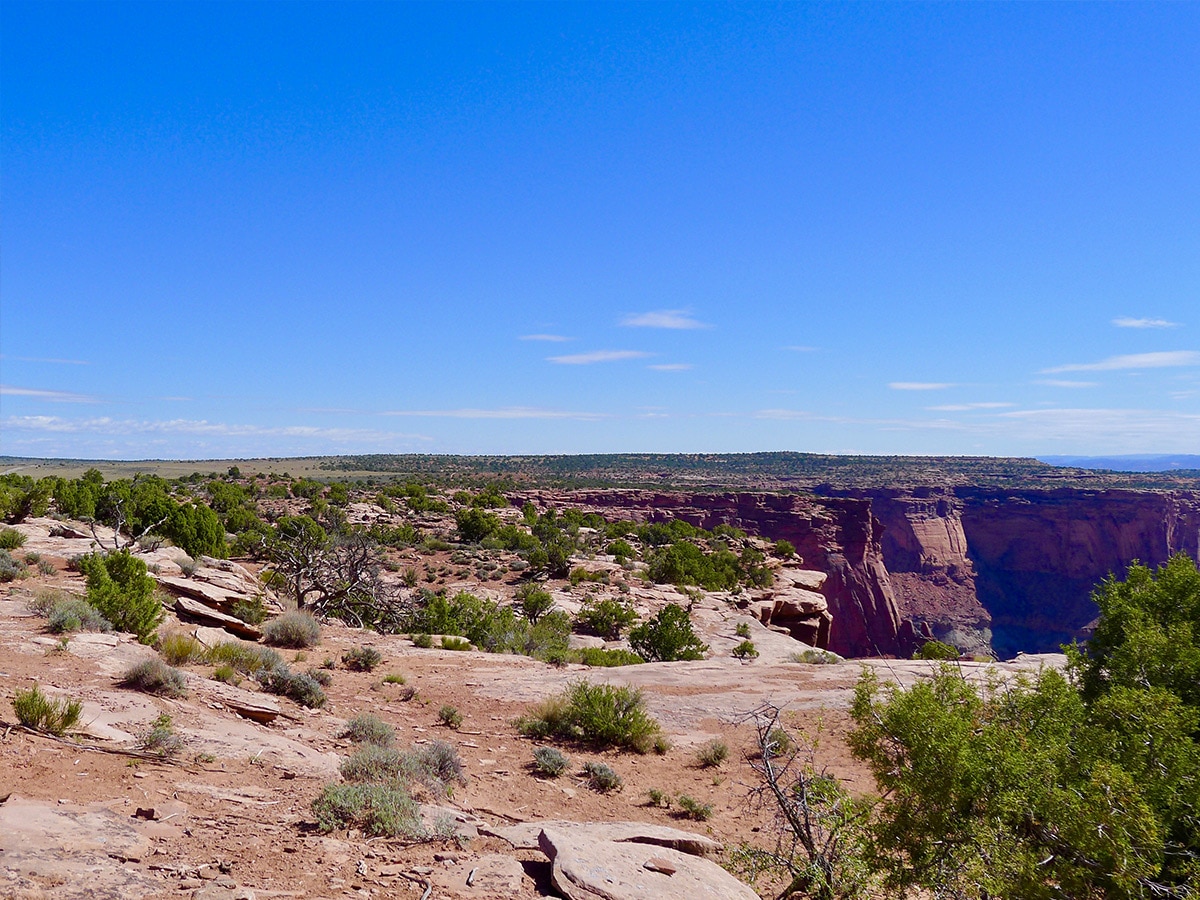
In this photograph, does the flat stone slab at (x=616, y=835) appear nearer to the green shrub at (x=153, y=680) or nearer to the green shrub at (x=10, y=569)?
the green shrub at (x=153, y=680)

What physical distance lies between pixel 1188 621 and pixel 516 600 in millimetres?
17811

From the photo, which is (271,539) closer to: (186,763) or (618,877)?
(186,763)

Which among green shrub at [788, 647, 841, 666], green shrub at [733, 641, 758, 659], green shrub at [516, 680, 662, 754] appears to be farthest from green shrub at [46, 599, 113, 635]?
green shrub at [788, 647, 841, 666]

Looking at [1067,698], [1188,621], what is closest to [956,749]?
[1067,698]

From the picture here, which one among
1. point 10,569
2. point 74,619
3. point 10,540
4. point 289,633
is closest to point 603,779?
point 289,633

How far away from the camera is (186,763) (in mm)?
6723

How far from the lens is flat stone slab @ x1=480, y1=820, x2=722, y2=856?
619 centimetres

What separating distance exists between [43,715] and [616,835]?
562 centimetres

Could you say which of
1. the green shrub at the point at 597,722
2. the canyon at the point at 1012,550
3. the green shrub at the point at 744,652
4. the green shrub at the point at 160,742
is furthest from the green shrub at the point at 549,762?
the canyon at the point at 1012,550

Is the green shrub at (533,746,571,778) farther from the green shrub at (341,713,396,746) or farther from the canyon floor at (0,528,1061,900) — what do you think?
the green shrub at (341,713,396,746)

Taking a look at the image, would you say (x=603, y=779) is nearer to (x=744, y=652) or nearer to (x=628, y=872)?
(x=628, y=872)

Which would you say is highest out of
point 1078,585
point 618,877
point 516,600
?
point 618,877

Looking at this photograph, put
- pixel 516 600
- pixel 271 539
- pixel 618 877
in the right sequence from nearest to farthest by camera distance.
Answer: pixel 618 877 < pixel 516 600 < pixel 271 539

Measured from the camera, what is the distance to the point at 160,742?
6836 millimetres
